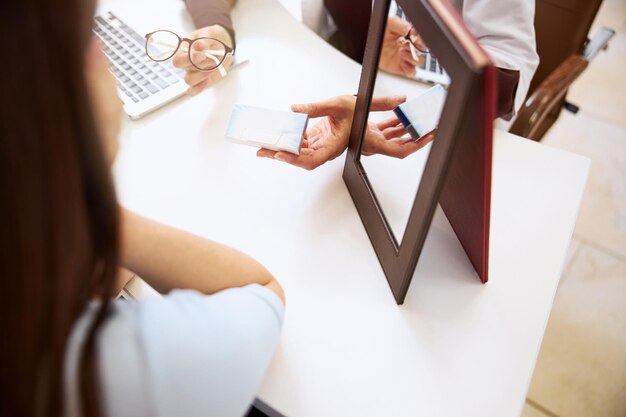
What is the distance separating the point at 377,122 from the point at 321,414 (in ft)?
1.33

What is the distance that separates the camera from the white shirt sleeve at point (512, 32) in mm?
889

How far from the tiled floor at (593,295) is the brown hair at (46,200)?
129 cm

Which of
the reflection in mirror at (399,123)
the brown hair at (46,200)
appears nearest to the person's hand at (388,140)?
the reflection in mirror at (399,123)

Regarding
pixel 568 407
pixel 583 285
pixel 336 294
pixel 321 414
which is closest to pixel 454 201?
pixel 336 294

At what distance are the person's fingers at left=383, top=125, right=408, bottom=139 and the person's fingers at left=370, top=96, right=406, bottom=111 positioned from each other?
0.03 meters

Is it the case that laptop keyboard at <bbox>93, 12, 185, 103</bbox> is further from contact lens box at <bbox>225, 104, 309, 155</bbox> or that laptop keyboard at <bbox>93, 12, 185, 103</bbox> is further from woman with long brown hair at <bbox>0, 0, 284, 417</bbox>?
woman with long brown hair at <bbox>0, 0, 284, 417</bbox>

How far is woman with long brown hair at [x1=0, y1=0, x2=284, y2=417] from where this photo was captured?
30cm

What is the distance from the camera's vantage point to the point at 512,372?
1.77 feet

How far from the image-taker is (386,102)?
0.66m

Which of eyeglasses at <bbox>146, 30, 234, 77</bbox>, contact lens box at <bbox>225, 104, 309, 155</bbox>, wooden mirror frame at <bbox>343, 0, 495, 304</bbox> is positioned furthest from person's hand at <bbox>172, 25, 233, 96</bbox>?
wooden mirror frame at <bbox>343, 0, 495, 304</bbox>

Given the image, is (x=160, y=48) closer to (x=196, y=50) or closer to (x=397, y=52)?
(x=196, y=50)

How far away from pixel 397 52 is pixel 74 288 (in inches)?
21.2

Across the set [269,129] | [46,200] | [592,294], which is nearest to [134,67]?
[269,129]

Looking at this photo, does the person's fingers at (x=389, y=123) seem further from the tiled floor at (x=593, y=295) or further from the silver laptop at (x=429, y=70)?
the tiled floor at (x=593, y=295)
